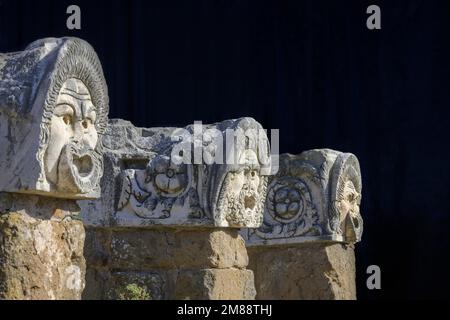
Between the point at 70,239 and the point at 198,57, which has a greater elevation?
the point at 198,57

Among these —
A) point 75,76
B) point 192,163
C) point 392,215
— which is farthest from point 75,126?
point 392,215

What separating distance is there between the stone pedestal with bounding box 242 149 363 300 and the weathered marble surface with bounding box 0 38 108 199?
272cm

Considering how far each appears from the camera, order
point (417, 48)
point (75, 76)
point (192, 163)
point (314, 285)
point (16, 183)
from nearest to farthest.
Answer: point (16, 183) → point (75, 76) → point (192, 163) → point (314, 285) → point (417, 48)

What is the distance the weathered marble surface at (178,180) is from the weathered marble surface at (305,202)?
119 centimetres

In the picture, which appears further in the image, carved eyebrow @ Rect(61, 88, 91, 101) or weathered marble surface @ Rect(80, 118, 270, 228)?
weathered marble surface @ Rect(80, 118, 270, 228)

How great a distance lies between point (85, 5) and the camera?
9867 mm

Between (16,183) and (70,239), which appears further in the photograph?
(70,239)

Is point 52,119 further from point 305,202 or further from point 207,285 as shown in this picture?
point 305,202

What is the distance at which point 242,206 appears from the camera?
5.70 metres

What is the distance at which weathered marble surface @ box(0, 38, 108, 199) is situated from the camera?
4012mm

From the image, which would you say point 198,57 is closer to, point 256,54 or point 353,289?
point 256,54

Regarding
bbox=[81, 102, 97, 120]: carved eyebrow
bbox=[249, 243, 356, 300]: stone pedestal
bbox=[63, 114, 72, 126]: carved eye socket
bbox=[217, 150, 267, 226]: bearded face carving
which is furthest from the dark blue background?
bbox=[63, 114, 72, 126]: carved eye socket

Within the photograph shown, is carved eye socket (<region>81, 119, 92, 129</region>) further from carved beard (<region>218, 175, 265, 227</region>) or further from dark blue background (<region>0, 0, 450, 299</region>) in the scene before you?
dark blue background (<region>0, 0, 450, 299</region>)

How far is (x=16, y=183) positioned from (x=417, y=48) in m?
5.97
